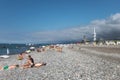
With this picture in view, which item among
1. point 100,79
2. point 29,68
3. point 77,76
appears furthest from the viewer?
point 29,68

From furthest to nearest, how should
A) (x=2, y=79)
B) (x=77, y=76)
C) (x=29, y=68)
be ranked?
(x=29, y=68) < (x=2, y=79) < (x=77, y=76)

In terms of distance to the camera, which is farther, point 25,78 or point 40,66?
point 40,66

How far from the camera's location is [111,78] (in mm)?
21875

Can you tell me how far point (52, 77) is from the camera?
2381cm

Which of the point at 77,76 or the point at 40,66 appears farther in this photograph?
the point at 40,66

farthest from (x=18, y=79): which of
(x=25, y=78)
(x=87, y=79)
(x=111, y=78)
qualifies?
(x=111, y=78)

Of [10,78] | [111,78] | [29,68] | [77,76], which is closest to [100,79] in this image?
[111,78]

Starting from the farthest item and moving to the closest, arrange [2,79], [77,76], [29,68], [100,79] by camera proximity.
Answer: [29,68], [2,79], [77,76], [100,79]

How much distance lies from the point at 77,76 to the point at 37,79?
10.7 feet

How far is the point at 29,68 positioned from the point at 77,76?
1052 centimetres

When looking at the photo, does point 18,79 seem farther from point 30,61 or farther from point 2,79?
point 30,61

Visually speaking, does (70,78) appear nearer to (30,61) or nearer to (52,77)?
(52,77)

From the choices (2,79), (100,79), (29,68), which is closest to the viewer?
(100,79)

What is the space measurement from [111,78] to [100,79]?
904 mm
